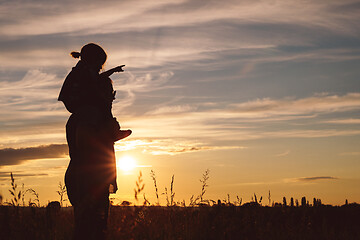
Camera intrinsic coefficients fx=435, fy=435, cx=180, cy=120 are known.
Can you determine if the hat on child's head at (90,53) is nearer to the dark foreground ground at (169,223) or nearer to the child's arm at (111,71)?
the child's arm at (111,71)

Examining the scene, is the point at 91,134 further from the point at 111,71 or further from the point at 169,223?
the point at 169,223

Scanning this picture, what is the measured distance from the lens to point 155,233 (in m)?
6.15

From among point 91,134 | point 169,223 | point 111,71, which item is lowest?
point 169,223

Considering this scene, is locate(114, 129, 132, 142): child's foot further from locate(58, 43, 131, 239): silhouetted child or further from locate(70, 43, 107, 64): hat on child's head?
locate(70, 43, 107, 64): hat on child's head

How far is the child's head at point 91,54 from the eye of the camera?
570cm

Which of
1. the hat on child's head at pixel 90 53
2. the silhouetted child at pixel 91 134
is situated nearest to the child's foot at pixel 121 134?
the silhouetted child at pixel 91 134

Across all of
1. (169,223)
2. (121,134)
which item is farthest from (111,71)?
(169,223)

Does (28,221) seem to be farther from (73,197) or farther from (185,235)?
(185,235)

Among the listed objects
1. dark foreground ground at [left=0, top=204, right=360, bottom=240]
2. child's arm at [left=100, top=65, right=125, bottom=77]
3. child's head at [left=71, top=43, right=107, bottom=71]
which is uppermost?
child's head at [left=71, top=43, right=107, bottom=71]

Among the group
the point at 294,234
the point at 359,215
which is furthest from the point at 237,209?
the point at 359,215

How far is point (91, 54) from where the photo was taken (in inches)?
225

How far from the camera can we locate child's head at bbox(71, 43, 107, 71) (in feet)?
18.7

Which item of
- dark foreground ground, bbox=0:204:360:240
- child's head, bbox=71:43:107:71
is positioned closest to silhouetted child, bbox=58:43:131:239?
child's head, bbox=71:43:107:71

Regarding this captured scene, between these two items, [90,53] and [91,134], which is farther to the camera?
[90,53]
